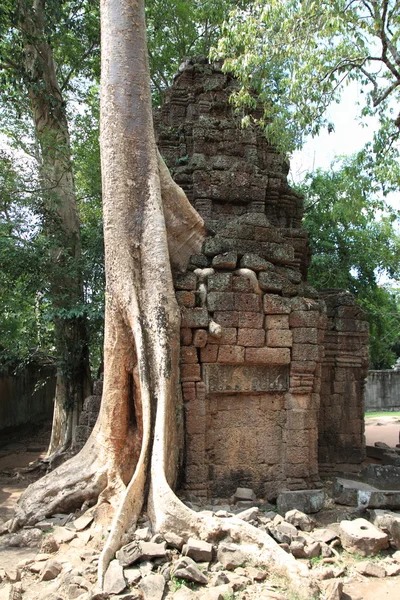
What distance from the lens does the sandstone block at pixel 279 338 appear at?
543cm

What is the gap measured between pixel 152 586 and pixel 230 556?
1.91 ft

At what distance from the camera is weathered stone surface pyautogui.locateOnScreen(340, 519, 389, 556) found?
3.84 meters

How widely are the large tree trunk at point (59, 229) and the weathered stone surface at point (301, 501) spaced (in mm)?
3871

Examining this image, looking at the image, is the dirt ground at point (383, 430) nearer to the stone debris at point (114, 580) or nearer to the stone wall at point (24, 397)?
the stone wall at point (24, 397)

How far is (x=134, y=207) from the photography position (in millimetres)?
5258

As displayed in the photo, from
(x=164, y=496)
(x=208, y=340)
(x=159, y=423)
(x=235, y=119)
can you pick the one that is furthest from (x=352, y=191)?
(x=164, y=496)

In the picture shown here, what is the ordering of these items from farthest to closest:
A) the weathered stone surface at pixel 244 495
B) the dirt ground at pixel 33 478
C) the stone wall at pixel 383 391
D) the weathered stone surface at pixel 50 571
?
the stone wall at pixel 383 391
the weathered stone surface at pixel 244 495
the weathered stone surface at pixel 50 571
the dirt ground at pixel 33 478

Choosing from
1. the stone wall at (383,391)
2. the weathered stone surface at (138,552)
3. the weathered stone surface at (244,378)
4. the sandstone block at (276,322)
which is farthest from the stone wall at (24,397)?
the stone wall at (383,391)

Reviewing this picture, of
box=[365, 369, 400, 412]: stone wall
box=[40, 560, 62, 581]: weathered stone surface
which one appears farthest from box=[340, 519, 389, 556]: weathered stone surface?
box=[365, 369, 400, 412]: stone wall

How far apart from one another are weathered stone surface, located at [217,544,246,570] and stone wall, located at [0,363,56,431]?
6.86m

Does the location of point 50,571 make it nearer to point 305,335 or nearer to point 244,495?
point 244,495

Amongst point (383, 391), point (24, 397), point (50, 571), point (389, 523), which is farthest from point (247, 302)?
point (383, 391)

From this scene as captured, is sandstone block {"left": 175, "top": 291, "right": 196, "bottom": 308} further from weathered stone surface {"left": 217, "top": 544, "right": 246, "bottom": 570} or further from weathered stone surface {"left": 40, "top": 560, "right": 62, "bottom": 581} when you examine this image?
weathered stone surface {"left": 40, "top": 560, "right": 62, "bottom": 581}

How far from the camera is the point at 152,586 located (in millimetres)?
3131
